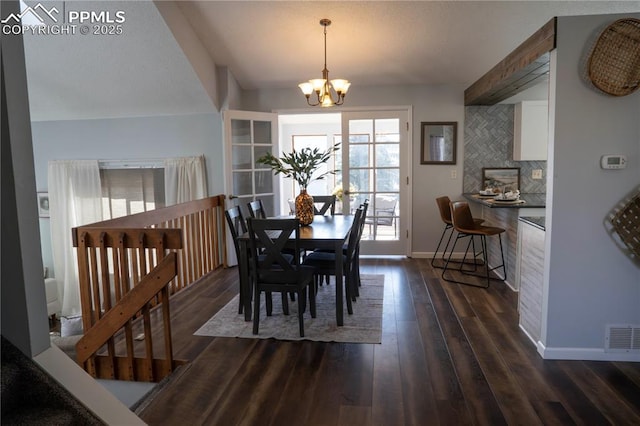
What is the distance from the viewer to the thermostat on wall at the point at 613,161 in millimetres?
2424

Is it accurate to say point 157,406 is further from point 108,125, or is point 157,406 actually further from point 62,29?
point 108,125

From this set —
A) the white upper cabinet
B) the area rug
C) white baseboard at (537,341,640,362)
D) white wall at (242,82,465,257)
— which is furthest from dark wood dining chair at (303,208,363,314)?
the white upper cabinet

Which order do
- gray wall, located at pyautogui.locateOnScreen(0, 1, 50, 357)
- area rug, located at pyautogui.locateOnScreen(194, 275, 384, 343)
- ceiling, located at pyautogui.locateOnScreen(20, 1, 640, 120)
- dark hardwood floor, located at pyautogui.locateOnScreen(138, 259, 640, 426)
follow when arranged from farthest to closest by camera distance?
1. ceiling, located at pyautogui.locateOnScreen(20, 1, 640, 120)
2. area rug, located at pyautogui.locateOnScreen(194, 275, 384, 343)
3. dark hardwood floor, located at pyautogui.locateOnScreen(138, 259, 640, 426)
4. gray wall, located at pyautogui.locateOnScreen(0, 1, 50, 357)

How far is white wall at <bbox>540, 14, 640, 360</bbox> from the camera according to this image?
242 cm

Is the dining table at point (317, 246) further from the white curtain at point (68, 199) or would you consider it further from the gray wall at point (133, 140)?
the white curtain at point (68, 199)

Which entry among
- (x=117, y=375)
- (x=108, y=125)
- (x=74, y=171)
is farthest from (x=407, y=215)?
(x=74, y=171)

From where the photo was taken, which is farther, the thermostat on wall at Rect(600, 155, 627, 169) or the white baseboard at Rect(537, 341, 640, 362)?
the white baseboard at Rect(537, 341, 640, 362)

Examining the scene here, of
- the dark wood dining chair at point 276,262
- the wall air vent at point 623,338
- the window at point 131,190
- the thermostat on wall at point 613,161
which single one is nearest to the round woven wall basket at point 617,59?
the thermostat on wall at point 613,161

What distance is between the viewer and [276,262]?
116 inches

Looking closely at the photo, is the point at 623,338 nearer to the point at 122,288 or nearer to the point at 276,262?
the point at 276,262

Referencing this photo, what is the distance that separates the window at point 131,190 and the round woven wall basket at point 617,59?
190 inches

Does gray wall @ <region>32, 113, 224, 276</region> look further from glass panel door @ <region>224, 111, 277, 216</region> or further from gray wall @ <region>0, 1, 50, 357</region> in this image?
gray wall @ <region>0, 1, 50, 357</region>

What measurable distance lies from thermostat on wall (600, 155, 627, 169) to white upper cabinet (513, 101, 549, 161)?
2538 mm

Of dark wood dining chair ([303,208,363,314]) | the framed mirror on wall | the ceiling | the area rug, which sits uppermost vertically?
the ceiling
